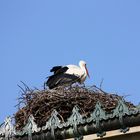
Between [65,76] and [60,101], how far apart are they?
247cm

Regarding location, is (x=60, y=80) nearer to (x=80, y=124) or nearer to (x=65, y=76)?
(x=65, y=76)

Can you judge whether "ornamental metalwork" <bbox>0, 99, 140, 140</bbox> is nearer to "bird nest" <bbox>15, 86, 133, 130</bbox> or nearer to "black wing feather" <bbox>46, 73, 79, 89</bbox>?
"bird nest" <bbox>15, 86, 133, 130</bbox>

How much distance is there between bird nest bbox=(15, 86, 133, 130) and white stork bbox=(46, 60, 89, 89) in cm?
145

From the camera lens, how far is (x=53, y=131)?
19.9ft

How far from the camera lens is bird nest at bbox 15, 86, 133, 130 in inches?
354

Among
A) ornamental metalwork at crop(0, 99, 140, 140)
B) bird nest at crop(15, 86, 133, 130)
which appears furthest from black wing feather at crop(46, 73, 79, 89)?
ornamental metalwork at crop(0, 99, 140, 140)

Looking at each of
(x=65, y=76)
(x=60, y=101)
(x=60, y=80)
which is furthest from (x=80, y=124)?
(x=65, y=76)

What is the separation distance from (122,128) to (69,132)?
0.62 m

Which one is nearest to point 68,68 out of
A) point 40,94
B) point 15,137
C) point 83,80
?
point 83,80

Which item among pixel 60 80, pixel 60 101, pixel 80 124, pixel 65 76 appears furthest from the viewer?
pixel 65 76

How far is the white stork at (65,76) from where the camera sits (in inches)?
454

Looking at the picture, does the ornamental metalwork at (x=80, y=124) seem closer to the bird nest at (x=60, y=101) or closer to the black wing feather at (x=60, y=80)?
the bird nest at (x=60, y=101)

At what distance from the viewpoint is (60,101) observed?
938 centimetres

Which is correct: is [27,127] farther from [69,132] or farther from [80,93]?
[80,93]
